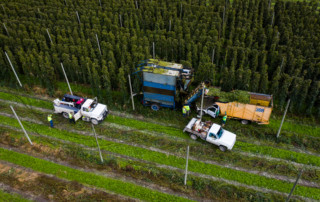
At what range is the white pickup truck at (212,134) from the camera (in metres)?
21.0

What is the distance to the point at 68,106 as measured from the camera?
24562 millimetres

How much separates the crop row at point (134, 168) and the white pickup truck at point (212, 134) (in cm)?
353

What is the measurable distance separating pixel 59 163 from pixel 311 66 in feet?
91.2

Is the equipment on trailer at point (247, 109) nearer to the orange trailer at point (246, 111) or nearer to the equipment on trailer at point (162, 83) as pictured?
the orange trailer at point (246, 111)

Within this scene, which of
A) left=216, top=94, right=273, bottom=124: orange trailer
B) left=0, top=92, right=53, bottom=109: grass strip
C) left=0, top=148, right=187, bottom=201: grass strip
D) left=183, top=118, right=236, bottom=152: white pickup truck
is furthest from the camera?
left=0, top=92, right=53, bottom=109: grass strip

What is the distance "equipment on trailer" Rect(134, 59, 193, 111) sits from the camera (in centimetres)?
2359

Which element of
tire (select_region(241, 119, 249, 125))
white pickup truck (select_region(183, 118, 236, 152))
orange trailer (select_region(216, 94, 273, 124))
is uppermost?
orange trailer (select_region(216, 94, 273, 124))

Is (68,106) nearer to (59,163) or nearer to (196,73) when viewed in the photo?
(59,163)

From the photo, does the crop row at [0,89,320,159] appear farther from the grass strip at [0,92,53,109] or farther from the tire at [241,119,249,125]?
the tire at [241,119,249,125]

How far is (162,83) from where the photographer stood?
78.4 ft

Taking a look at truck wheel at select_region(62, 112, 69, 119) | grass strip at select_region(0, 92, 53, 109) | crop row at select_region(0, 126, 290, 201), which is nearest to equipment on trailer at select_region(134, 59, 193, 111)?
crop row at select_region(0, 126, 290, 201)

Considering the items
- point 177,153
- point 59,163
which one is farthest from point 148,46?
point 59,163

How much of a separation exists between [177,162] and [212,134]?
157 inches

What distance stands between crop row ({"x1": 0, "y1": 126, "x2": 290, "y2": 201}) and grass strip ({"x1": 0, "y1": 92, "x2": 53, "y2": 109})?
165 inches
